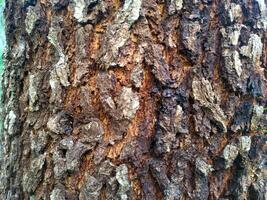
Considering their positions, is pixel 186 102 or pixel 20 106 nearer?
pixel 186 102

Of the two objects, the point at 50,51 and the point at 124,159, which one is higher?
the point at 50,51

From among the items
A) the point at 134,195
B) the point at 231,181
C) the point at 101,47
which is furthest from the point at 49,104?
the point at 231,181

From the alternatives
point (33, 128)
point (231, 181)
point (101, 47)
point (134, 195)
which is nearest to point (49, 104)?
point (33, 128)

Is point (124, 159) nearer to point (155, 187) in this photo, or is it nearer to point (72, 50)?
point (155, 187)

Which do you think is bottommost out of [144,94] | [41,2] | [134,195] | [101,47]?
[134,195]

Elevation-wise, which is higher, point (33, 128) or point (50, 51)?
point (50, 51)

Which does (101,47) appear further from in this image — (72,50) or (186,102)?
(186,102)
